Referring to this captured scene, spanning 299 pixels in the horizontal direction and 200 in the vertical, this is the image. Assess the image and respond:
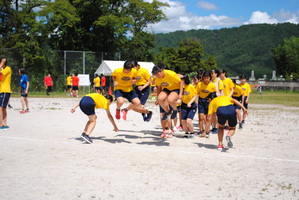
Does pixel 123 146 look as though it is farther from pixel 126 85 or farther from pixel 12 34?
pixel 12 34

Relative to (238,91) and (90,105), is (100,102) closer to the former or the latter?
(90,105)

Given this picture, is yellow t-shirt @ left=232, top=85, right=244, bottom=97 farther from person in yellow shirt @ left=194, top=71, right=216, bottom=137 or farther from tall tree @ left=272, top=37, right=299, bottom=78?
tall tree @ left=272, top=37, right=299, bottom=78

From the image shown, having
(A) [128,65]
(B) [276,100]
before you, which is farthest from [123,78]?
(B) [276,100]

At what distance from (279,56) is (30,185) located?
383ft

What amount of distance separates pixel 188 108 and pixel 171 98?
1.54 m

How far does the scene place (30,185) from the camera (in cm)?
516

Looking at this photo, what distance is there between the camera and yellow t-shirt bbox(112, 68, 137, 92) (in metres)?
9.70

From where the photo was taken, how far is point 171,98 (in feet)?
30.6

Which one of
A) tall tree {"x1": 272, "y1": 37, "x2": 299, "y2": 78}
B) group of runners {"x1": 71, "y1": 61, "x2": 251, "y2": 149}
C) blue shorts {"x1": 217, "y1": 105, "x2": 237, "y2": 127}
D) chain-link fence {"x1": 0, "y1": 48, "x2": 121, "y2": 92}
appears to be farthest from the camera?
tall tree {"x1": 272, "y1": 37, "x2": 299, "y2": 78}

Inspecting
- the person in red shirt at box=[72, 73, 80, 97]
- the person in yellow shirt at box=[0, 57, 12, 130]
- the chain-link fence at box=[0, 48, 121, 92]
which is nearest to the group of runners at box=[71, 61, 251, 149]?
the person in yellow shirt at box=[0, 57, 12, 130]

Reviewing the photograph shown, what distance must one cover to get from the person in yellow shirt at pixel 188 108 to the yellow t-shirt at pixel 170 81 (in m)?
0.97

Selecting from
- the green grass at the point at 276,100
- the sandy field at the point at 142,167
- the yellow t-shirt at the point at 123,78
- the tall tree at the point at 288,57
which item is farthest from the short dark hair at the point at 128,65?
the tall tree at the point at 288,57

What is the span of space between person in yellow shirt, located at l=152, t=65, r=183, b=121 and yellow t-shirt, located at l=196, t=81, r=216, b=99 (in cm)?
133

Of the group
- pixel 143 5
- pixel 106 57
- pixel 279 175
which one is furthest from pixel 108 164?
pixel 143 5
